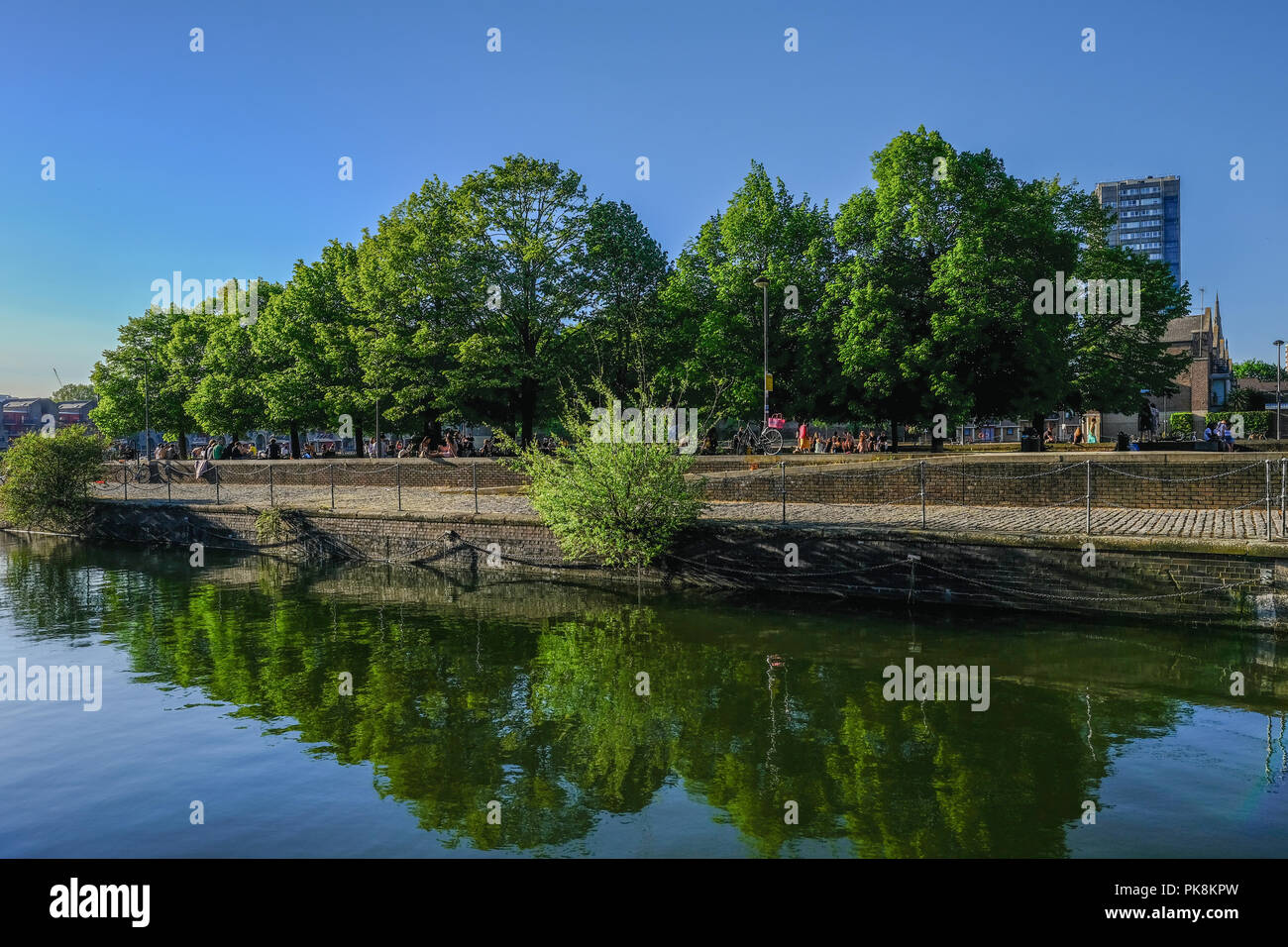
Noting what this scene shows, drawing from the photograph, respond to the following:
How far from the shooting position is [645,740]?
9.02m

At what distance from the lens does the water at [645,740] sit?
6793mm

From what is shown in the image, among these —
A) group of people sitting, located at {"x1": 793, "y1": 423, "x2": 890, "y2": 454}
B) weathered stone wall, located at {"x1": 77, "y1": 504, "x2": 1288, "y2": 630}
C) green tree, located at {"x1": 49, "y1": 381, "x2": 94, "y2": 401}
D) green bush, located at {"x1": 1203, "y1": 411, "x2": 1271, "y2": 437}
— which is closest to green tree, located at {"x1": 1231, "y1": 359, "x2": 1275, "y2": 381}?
green bush, located at {"x1": 1203, "y1": 411, "x2": 1271, "y2": 437}

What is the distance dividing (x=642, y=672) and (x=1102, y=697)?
5.42 metres

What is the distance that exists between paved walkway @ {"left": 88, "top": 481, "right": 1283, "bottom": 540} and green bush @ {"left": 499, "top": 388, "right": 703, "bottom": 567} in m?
1.82

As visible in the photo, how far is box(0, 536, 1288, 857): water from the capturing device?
22.3 feet

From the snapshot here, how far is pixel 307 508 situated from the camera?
2453 centimetres

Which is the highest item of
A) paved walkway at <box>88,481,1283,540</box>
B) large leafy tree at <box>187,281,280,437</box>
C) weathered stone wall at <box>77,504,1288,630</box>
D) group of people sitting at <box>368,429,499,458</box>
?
large leafy tree at <box>187,281,280,437</box>

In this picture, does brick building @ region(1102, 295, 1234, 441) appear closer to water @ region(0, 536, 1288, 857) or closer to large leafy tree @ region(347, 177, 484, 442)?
large leafy tree @ region(347, 177, 484, 442)

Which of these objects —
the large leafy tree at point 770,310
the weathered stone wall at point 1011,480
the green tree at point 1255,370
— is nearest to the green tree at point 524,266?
the large leafy tree at point 770,310

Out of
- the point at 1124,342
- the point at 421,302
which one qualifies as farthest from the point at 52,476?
the point at 1124,342

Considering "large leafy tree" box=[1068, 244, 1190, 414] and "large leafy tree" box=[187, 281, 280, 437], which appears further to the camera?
"large leafy tree" box=[187, 281, 280, 437]

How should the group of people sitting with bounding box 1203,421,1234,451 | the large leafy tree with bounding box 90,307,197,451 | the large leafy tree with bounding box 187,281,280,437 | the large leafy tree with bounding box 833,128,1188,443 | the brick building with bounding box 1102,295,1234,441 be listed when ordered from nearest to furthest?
the group of people sitting with bounding box 1203,421,1234,451 < the large leafy tree with bounding box 833,128,1188,443 < the large leafy tree with bounding box 187,281,280,437 < the large leafy tree with bounding box 90,307,197,451 < the brick building with bounding box 1102,295,1234,441
